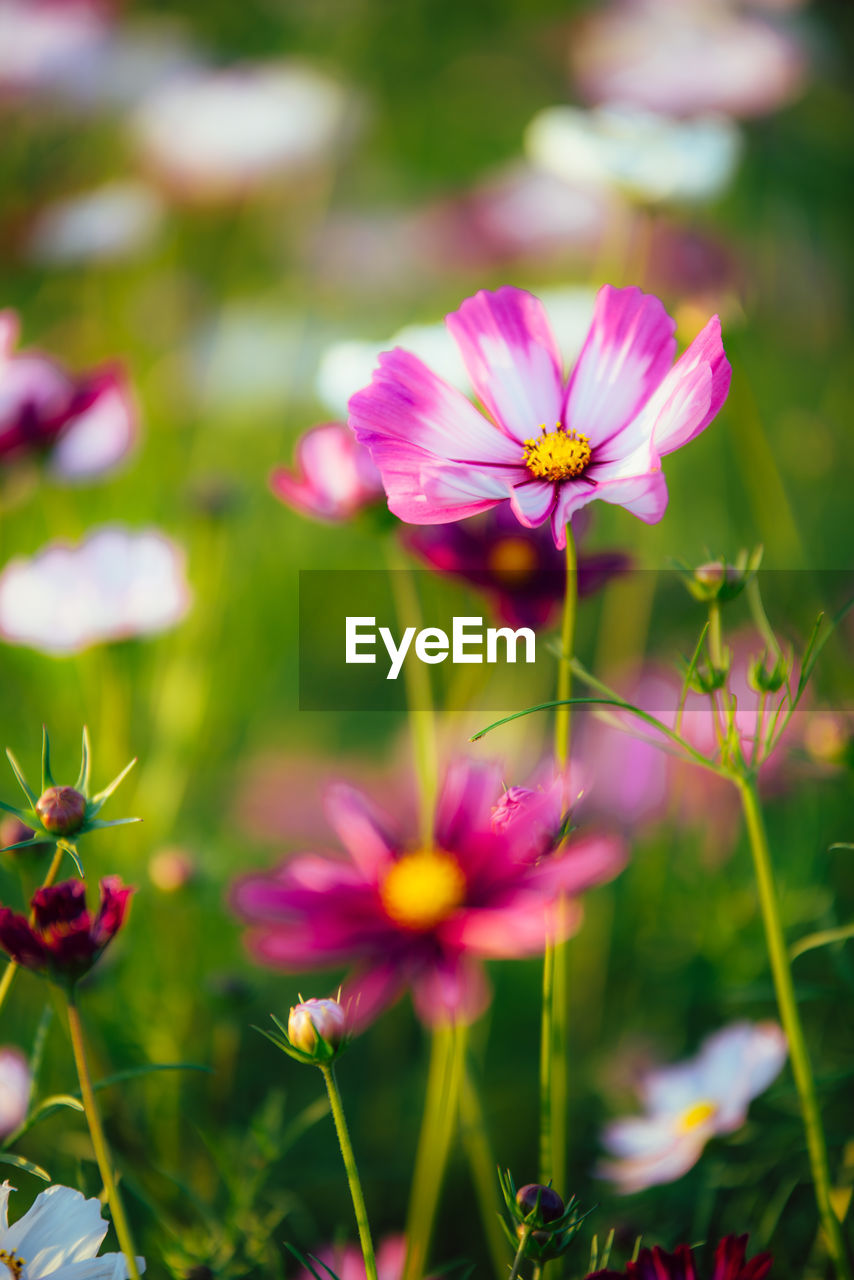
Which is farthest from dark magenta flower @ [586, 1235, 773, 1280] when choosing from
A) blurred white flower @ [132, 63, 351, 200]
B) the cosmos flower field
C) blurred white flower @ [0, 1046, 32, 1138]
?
blurred white flower @ [132, 63, 351, 200]

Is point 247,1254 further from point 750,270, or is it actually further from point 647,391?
point 750,270

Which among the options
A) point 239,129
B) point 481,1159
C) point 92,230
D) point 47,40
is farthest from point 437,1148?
point 47,40

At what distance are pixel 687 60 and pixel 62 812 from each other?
4.54ft

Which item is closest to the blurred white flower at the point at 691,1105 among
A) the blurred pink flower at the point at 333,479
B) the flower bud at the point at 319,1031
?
the flower bud at the point at 319,1031

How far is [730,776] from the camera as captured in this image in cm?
30

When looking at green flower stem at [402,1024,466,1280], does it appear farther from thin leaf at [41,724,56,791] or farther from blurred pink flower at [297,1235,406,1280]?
thin leaf at [41,724,56,791]

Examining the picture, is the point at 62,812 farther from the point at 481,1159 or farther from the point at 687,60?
the point at 687,60

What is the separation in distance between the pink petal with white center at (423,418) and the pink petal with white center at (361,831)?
0.17 metres

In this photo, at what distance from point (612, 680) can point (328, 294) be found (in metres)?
0.72

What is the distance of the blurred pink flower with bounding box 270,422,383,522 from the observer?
18.1 inches

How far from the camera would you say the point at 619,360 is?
34 centimetres

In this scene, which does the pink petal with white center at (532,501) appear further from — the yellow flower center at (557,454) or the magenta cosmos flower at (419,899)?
the magenta cosmos flower at (419,899)

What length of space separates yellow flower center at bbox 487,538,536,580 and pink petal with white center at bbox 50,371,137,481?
231 mm

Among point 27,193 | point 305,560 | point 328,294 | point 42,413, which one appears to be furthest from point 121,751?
point 27,193
